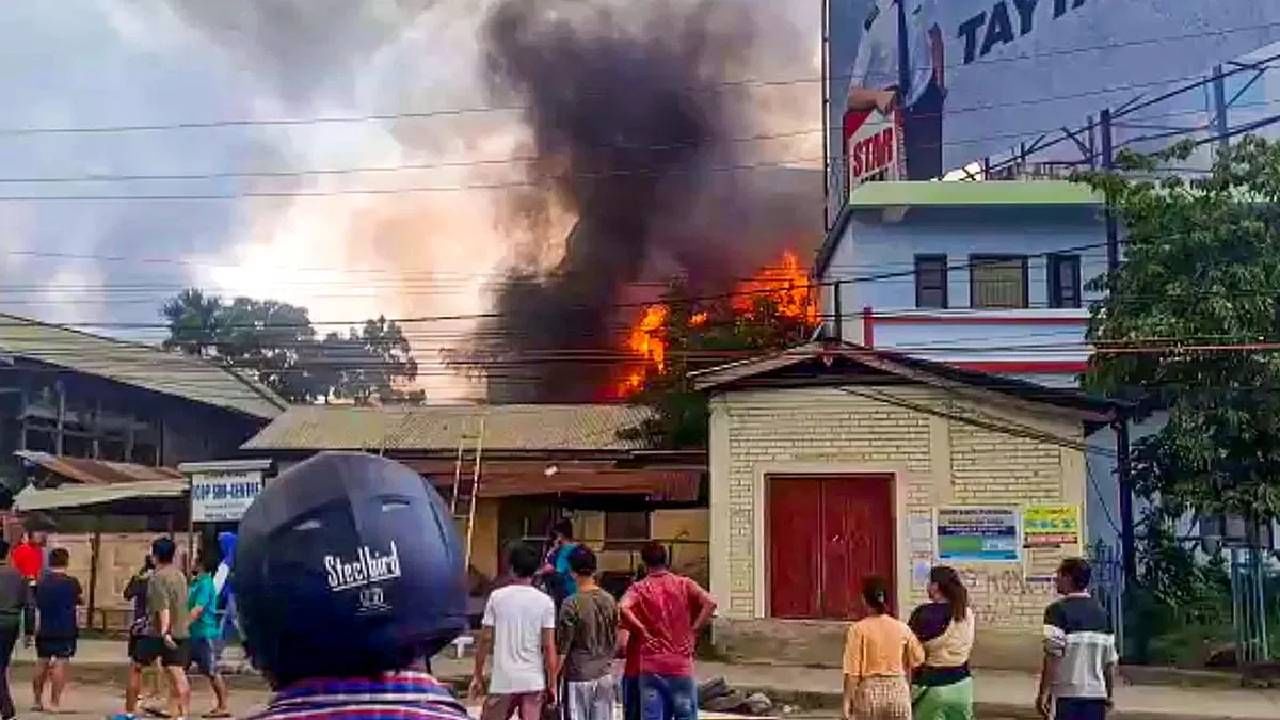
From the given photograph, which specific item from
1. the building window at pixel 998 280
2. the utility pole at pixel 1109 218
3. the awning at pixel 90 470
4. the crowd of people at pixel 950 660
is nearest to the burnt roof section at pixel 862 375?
the utility pole at pixel 1109 218

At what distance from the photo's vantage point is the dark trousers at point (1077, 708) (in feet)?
25.3

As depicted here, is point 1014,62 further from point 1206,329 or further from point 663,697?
point 663,697

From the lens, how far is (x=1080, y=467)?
17812 mm

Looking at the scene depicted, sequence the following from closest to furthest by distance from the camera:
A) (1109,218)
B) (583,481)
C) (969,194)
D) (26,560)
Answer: (26,560)
(583,481)
(1109,218)
(969,194)

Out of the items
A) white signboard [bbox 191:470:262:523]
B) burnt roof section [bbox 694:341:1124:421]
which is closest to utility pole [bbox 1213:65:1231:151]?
burnt roof section [bbox 694:341:1124:421]

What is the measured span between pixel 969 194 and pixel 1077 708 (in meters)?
18.9

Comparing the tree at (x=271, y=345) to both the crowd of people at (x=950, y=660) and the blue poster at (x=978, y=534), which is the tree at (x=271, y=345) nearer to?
the blue poster at (x=978, y=534)

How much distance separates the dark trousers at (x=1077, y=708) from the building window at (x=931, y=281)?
18486 mm

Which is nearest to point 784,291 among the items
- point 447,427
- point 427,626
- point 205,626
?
point 447,427

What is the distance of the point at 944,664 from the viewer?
7.80 metres

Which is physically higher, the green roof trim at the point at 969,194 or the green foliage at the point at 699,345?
the green roof trim at the point at 969,194

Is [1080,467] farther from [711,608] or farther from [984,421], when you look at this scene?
[711,608]

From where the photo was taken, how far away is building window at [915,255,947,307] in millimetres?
25938

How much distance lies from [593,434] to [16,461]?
10.5 meters
